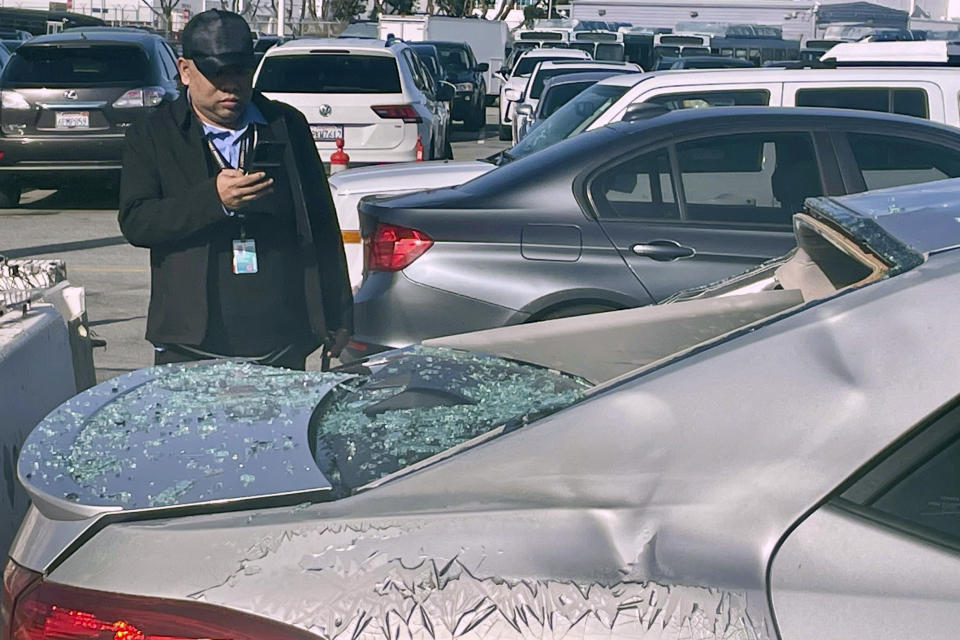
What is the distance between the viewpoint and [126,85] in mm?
13727

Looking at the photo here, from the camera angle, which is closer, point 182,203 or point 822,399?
point 822,399

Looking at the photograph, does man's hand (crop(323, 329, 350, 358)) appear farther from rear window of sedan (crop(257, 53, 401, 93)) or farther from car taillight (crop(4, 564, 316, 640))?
rear window of sedan (crop(257, 53, 401, 93))

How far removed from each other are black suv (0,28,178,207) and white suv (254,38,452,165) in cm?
128

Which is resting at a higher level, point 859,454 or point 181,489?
point 859,454

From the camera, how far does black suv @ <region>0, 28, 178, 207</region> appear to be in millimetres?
13445

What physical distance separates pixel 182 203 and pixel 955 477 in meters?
2.34

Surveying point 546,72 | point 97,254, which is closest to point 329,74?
point 97,254

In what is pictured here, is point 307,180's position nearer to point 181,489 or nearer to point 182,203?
point 182,203

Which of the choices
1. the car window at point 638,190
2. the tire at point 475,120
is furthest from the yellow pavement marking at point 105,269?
the tire at point 475,120

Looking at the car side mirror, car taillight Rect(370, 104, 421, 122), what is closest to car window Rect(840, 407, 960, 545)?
car taillight Rect(370, 104, 421, 122)

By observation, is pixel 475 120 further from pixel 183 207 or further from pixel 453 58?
pixel 183 207

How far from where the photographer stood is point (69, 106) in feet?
44.4

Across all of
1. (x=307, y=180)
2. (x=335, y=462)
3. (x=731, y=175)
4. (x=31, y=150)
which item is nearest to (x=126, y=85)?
(x=31, y=150)

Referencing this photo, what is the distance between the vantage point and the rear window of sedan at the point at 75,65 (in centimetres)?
1366
